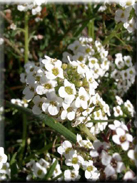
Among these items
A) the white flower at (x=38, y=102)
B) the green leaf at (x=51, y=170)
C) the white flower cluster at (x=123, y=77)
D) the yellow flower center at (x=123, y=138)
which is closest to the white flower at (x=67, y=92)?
the white flower at (x=38, y=102)

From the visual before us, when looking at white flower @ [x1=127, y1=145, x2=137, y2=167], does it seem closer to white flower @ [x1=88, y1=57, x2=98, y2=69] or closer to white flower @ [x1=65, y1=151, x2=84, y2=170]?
white flower @ [x1=65, y1=151, x2=84, y2=170]

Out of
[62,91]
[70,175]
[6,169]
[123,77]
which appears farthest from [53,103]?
[123,77]

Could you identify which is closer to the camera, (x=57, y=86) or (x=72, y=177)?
(x=57, y=86)

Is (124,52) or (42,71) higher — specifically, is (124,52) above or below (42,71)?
above

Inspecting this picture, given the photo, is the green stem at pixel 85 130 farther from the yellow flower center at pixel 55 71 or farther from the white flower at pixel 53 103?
the yellow flower center at pixel 55 71

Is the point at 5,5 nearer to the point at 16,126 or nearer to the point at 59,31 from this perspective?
the point at 59,31

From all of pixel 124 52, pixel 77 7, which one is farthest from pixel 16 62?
pixel 124 52
